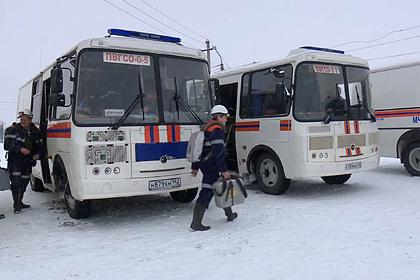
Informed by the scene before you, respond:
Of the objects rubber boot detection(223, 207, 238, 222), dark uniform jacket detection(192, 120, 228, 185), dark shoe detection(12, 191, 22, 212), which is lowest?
rubber boot detection(223, 207, 238, 222)

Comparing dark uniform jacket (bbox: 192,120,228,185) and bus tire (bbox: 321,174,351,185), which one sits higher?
dark uniform jacket (bbox: 192,120,228,185)

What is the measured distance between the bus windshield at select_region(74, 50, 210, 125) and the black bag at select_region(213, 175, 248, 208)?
1404 millimetres

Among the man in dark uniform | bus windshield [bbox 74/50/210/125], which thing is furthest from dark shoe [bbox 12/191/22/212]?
bus windshield [bbox 74/50/210/125]

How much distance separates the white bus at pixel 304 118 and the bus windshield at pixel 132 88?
3.11 feet

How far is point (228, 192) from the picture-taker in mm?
6027

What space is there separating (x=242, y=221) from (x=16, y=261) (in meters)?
3.18

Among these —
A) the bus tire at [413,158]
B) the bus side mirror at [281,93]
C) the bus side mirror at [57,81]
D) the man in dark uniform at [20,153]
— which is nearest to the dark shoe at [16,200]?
the man in dark uniform at [20,153]

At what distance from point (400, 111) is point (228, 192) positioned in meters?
6.52

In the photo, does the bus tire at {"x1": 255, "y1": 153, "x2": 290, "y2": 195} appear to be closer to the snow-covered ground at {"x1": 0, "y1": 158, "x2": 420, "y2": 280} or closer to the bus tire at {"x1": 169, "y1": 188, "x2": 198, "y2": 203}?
the snow-covered ground at {"x1": 0, "y1": 158, "x2": 420, "y2": 280}

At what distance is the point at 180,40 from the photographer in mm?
7406

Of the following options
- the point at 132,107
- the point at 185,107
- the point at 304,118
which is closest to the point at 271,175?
the point at 304,118

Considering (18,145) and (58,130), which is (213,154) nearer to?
(58,130)

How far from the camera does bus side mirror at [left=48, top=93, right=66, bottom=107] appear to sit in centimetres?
630

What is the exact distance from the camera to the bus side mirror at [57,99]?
6.30 m
